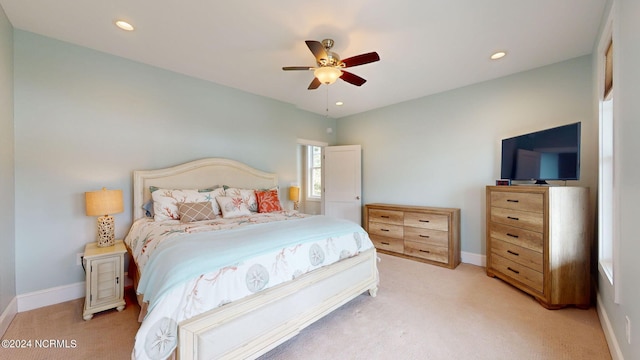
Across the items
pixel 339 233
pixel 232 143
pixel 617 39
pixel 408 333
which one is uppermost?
pixel 617 39

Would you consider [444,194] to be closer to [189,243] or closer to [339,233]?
[339,233]

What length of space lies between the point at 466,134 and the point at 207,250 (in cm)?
388

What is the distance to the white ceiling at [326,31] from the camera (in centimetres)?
201

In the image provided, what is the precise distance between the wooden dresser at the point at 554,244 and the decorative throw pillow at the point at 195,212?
354 centimetres

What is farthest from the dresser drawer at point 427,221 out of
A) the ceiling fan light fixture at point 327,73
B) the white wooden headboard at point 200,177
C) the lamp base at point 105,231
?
the lamp base at point 105,231

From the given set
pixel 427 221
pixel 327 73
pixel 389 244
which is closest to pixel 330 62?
pixel 327 73

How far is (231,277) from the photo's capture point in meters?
1.57

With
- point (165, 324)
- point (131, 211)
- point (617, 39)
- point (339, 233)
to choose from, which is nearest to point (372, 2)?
point (617, 39)

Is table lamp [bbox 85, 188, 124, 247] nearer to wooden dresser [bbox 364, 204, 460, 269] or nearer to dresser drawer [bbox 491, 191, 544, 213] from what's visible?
wooden dresser [bbox 364, 204, 460, 269]

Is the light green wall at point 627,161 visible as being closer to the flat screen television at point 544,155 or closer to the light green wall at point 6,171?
the flat screen television at point 544,155

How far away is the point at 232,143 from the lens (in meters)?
3.87

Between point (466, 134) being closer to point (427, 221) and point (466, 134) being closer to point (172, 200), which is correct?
point (427, 221)

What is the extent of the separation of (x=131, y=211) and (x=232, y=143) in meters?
1.62

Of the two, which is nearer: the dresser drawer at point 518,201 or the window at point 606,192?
the window at point 606,192
